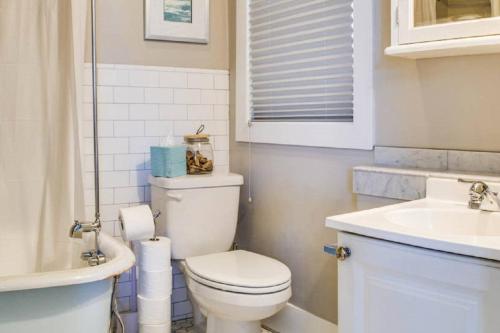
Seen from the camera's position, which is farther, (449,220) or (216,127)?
(216,127)

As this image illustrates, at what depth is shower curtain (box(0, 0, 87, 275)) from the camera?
223 cm

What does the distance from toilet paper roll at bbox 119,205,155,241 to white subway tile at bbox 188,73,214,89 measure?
85 cm

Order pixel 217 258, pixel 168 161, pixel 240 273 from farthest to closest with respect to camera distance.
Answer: pixel 168 161 < pixel 217 258 < pixel 240 273

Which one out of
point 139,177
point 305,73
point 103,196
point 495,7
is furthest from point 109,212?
point 495,7

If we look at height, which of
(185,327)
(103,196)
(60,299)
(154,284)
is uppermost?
(103,196)

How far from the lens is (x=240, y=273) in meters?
2.35

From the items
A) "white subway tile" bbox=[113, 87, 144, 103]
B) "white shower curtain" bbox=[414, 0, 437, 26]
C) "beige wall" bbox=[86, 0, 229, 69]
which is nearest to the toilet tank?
"white subway tile" bbox=[113, 87, 144, 103]

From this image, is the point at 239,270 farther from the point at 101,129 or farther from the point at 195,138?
the point at 101,129

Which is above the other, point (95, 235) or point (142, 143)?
point (142, 143)

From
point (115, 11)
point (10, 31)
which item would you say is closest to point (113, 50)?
point (115, 11)

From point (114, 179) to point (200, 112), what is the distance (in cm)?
61

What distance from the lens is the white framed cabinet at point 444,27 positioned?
1706 millimetres

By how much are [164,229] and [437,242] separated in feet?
5.26

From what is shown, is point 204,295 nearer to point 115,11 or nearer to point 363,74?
point 363,74
